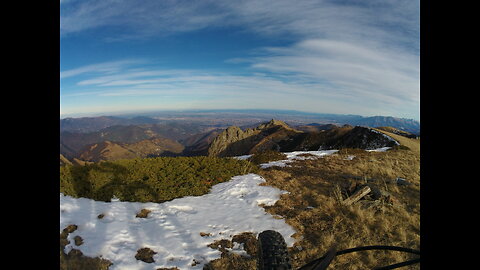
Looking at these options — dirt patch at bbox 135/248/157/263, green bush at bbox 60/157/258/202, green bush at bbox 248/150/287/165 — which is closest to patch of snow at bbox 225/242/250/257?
dirt patch at bbox 135/248/157/263

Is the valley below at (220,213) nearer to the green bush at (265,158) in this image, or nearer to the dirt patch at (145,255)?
the dirt patch at (145,255)

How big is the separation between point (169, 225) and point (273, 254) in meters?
4.47

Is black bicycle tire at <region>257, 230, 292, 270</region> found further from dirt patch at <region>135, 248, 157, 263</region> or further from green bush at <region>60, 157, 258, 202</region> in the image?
green bush at <region>60, 157, 258, 202</region>

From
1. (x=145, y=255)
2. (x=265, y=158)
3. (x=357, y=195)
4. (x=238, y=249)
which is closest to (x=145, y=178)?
(x=145, y=255)

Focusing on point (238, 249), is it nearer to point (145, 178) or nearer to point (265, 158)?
point (145, 178)

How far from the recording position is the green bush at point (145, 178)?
8.02m

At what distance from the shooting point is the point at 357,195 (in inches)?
275

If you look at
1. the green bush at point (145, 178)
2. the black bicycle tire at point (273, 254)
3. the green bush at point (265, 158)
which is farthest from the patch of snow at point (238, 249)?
the green bush at point (265, 158)

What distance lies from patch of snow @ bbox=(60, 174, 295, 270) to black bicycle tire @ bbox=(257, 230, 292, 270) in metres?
2.44
